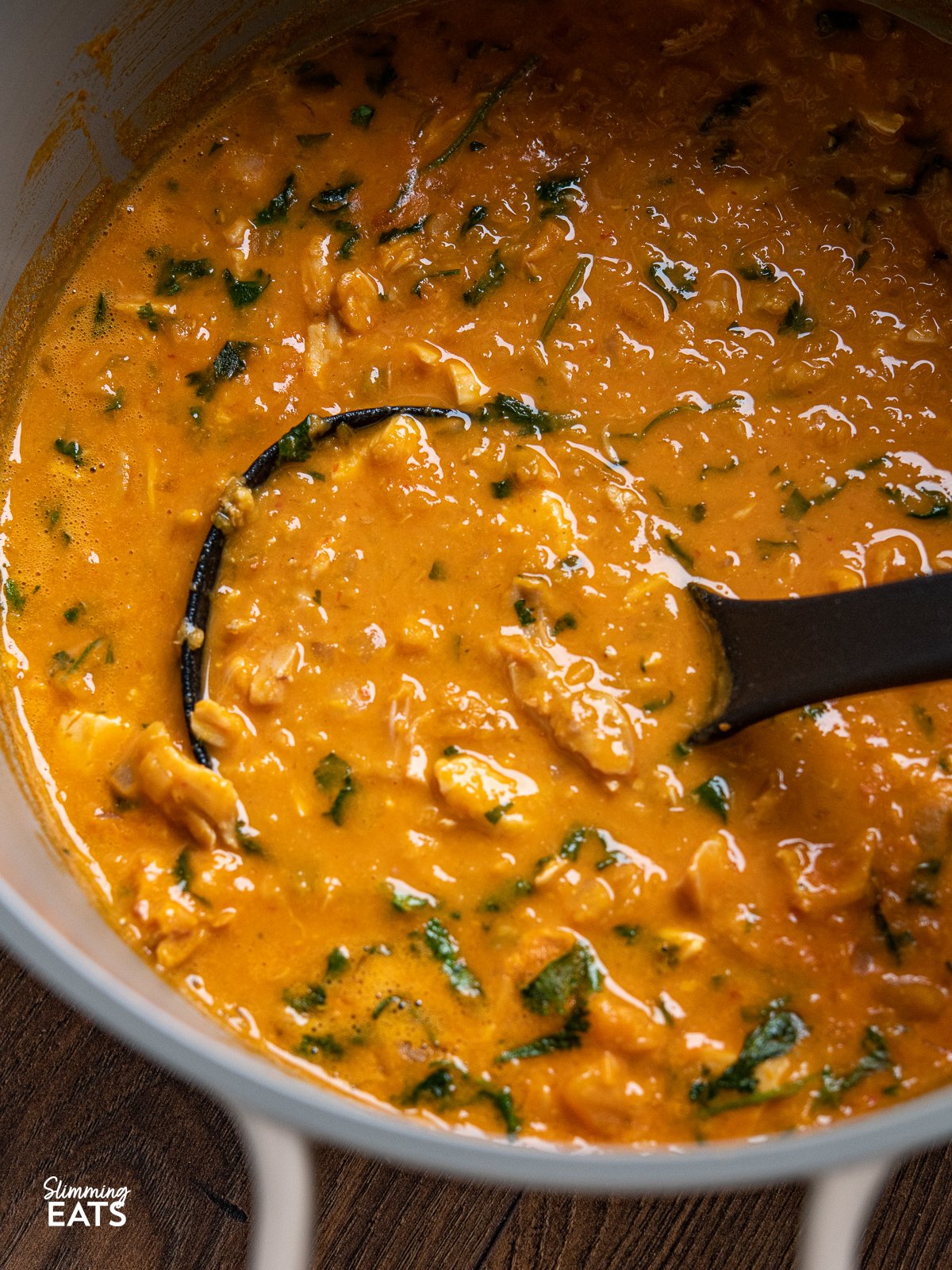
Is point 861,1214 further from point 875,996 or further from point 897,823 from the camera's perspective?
point 897,823

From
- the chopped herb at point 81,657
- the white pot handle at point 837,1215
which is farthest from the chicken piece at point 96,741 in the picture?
the white pot handle at point 837,1215

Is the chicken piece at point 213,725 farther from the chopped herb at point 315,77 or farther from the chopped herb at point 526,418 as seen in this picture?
the chopped herb at point 315,77

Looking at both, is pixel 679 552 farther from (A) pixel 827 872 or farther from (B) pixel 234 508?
(B) pixel 234 508

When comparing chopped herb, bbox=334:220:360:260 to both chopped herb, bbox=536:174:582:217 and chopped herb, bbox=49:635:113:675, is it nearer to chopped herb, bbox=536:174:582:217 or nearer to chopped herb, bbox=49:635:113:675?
chopped herb, bbox=536:174:582:217

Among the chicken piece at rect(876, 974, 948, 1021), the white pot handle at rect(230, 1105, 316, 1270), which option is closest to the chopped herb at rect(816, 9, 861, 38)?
the chicken piece at rect(876, 974, 948, 1021)

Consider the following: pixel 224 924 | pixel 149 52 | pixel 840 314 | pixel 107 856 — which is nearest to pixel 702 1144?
pixel 224 924

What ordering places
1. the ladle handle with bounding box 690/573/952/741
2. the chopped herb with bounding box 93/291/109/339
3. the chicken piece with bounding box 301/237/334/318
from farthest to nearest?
the chopped herb with bounding box 93/291/109/339
the chicken piece with bounding box 301/237/334/318
the ladle handle with bounding box 690/573/952/741
